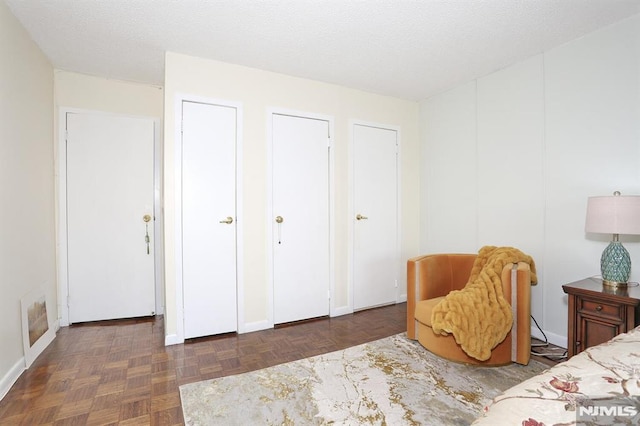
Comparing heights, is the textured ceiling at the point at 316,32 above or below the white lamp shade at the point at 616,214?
above

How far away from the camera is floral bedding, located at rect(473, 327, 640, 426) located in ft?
2.38

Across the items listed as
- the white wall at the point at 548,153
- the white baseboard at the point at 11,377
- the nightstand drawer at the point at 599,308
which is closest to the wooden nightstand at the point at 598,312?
the nightstand drawer at the point at 599,308

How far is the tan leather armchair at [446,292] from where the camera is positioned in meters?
2.32

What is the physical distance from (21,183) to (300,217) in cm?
223

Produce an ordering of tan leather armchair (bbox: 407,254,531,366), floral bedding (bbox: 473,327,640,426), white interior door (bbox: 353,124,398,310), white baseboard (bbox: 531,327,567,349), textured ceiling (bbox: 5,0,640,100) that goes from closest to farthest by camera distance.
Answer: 1. floral bedding (bbox: 473,327,640,426)
2. textured ceiling (bbox: 5,0,640,100)
3. tan leather armchair (bbox: 407,254,531,366)
4. white baseboard (bbox: 531,327,567,349)
5. white interior door (bbox: 353,124,398,310)

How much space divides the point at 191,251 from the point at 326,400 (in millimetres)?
1702

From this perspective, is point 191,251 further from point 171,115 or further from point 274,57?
point 274,57

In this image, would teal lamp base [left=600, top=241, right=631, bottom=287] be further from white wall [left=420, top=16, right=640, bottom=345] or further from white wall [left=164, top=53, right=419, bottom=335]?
white wall [left=164, top=53, right=419, bottom=335]

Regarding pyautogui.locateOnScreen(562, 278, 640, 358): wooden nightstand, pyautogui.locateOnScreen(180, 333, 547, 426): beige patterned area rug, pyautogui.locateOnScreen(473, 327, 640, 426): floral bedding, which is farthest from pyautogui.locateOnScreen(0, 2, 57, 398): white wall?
pyautogui.locateOnScreen(562, 278, 640, 358): wooden nightstand

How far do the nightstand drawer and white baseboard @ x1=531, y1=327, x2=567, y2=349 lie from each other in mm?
743

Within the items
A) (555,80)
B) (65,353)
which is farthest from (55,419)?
(555,80)

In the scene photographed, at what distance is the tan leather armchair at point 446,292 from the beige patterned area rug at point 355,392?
0.28 feet

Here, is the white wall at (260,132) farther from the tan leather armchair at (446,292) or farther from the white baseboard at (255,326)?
Result: the tan leather armchair at (446,292)

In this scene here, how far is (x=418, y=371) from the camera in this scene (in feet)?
7.57
